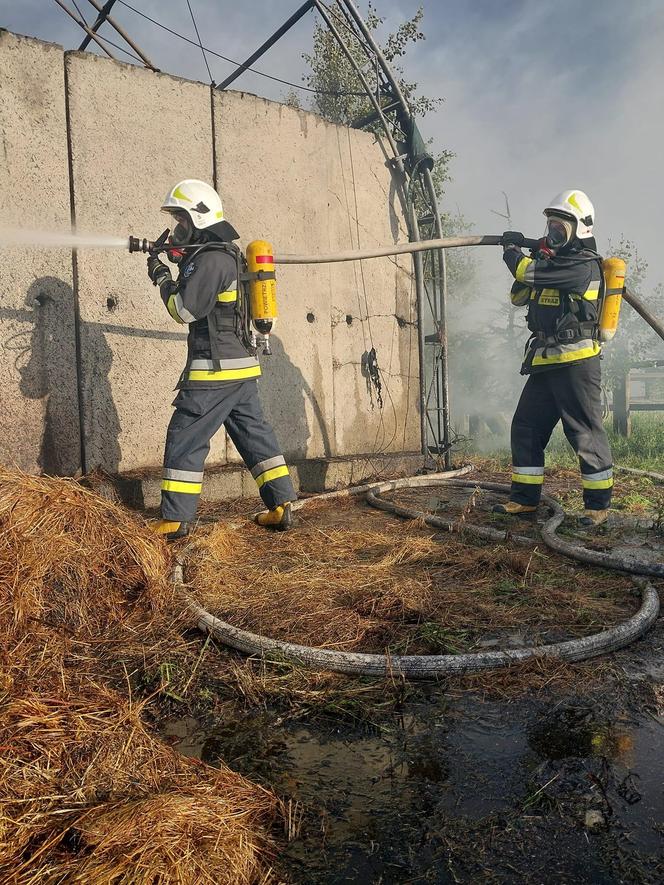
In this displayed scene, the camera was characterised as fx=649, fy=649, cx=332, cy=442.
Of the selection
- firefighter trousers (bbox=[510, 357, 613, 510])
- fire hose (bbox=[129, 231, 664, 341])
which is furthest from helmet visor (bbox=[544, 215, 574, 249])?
firefighter trousers (bbox=[510, 357, 613, 510])

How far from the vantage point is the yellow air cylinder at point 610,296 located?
5.18 meters

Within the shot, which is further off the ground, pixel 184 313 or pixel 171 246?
pixel 171 246

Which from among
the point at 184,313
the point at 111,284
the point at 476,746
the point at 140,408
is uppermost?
the point at 111,284

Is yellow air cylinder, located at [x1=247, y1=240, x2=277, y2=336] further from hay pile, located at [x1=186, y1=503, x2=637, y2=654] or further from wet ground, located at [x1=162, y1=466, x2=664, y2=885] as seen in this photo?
wet ground, located at [x1=162, y1=466, x2=664, y2=885]

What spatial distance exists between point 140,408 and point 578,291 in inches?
155

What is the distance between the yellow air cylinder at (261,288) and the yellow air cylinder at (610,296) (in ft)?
8.67

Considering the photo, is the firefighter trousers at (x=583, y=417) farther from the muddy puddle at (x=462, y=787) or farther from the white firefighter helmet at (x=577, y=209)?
the muddy puddle at (x=462, y=787)

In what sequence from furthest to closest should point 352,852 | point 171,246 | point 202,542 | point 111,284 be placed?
1. point 111,284
2. point 171,246
3. point 202,542
4. point 352,852

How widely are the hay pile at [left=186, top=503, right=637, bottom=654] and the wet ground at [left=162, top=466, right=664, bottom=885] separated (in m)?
0.45

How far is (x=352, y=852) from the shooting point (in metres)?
1.62

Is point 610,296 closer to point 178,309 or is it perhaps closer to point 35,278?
point 178,309

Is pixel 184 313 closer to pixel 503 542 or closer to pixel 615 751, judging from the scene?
pixel 503 542

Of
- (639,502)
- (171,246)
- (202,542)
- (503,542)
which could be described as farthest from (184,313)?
(639,502)

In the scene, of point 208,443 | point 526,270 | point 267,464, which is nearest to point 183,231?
point 208,443
